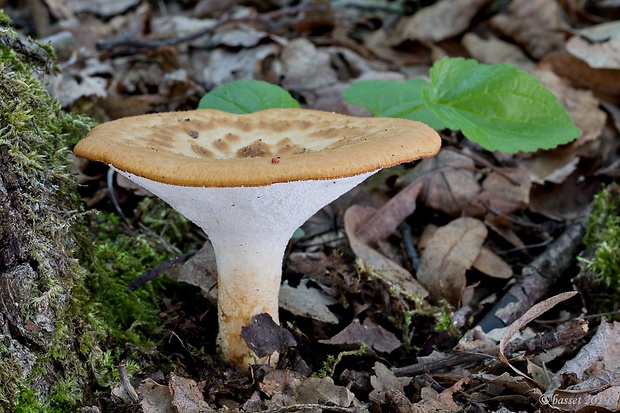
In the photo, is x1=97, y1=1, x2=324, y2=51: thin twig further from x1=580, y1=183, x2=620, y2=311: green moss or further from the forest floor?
x1=580, y1=183, x2=620, y2=311: green moss

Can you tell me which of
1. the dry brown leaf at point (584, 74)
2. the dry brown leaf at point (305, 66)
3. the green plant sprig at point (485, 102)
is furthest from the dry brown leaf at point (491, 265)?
the dry brown leaf at point (584, 74)

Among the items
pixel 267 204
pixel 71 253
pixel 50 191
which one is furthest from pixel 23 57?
pixel 267 204

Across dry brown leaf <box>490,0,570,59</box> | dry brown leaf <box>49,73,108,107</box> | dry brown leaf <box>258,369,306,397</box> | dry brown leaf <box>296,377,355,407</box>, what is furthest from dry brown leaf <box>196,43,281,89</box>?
dry brown leaf <box>296,377,355,407</box>

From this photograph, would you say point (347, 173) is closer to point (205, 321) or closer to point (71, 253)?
point (71, 253)

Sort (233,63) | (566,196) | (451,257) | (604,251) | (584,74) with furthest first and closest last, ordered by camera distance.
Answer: (233,63) < (584,74) < (566,196) < (451,257) < (604,251)

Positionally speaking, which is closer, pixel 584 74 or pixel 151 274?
pixel 151 274

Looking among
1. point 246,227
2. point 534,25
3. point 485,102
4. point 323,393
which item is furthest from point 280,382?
point 534,25

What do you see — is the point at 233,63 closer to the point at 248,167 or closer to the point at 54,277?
the point at 54,277
